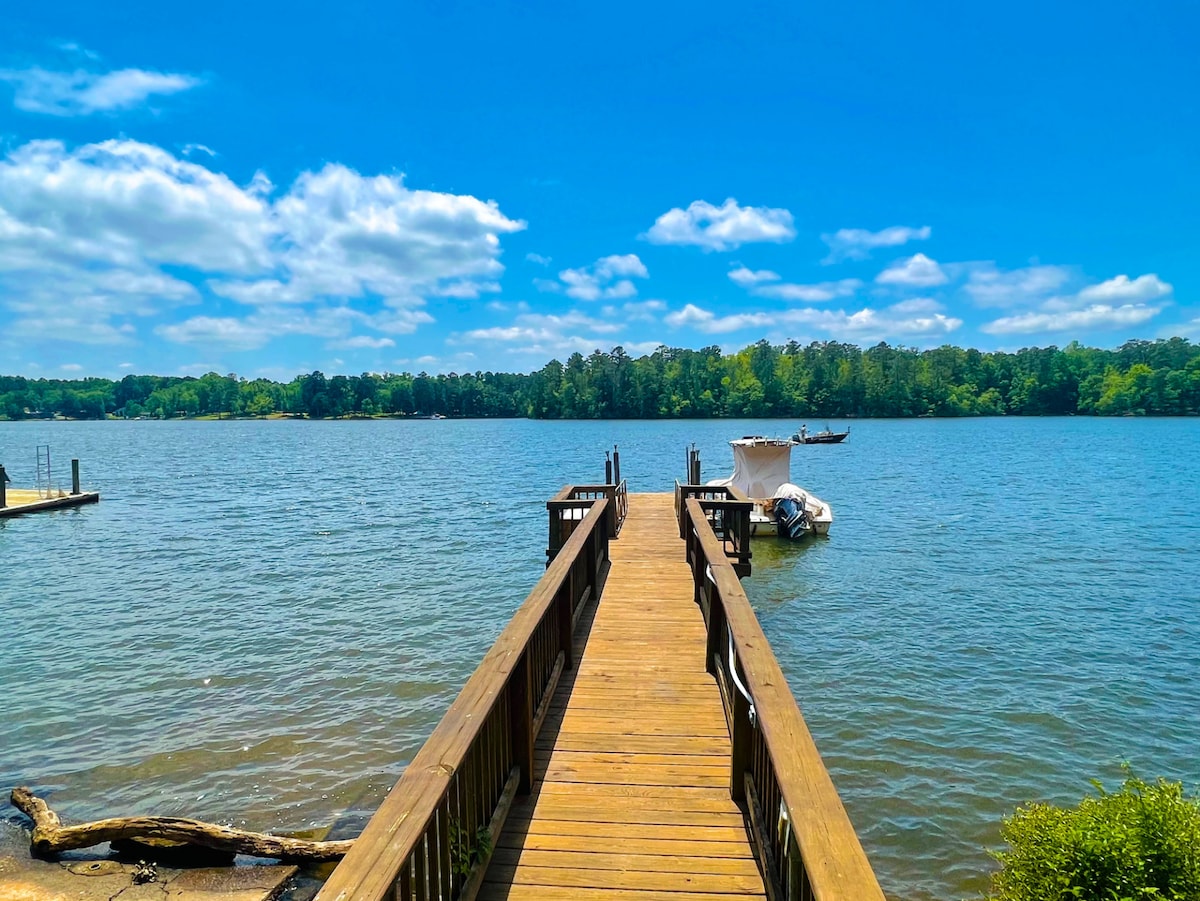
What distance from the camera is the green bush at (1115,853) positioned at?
361 centimetres

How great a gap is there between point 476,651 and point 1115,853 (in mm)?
9057

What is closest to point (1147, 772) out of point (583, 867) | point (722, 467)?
point (583, 867)

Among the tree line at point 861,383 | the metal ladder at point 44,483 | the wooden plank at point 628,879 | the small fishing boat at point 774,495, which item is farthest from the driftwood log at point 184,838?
the tree line at point 861,383

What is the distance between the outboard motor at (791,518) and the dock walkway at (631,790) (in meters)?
15.7

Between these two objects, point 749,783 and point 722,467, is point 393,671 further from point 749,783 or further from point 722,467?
point 722,467

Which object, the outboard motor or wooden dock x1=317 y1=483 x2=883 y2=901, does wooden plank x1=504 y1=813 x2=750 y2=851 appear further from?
the outboard motor

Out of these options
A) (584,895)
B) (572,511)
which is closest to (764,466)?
(572,511)

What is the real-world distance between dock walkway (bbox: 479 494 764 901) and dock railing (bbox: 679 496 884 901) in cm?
17

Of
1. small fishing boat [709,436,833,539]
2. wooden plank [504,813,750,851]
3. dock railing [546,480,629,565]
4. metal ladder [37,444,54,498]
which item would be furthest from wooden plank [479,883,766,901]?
metal ladder [37,444,54,498]

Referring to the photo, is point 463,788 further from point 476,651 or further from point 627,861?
point 476,651

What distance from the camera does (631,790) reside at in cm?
419

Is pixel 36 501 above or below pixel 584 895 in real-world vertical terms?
below

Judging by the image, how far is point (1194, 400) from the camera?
118375mm

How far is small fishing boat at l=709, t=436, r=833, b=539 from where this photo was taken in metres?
22.5
